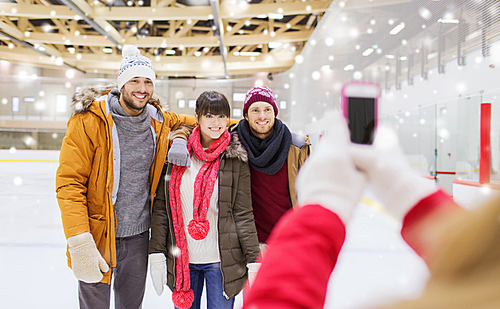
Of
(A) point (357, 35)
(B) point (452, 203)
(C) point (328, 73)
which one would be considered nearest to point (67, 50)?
(C) point (328, 73)

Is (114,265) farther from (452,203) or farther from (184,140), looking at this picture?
(452,203)

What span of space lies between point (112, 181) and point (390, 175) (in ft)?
4.02

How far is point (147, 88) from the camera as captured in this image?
4.67 ft

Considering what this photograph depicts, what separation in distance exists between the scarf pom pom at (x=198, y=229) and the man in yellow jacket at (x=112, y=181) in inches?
10.2

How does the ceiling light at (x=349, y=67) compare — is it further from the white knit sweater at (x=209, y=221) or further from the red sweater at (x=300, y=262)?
the red sweater at (x=300, y=262)

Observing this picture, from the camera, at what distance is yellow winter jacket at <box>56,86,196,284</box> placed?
1.23m

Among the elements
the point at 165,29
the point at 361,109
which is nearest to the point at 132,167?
the point at 361,109

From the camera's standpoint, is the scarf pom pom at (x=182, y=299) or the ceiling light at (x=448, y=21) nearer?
the scarf pom pom at (x=182, y=299)

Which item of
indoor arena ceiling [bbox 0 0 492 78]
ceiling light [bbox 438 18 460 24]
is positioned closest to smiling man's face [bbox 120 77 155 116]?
indoor arena ceiling [bbox 0 0 492 78]

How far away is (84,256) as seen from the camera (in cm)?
121

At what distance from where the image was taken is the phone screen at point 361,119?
1.00 ft

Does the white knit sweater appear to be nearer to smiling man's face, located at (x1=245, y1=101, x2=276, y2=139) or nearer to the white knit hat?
smiling man's face, located at (x1=245, y1=101, x2=276, y2=139)

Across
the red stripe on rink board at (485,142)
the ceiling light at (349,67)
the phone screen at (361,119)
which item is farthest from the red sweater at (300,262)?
the ceiling light at (349,67)

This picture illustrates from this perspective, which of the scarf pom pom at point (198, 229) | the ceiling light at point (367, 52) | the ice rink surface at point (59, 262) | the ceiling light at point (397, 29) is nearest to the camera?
the scarf pom pom at point (198, 229)
